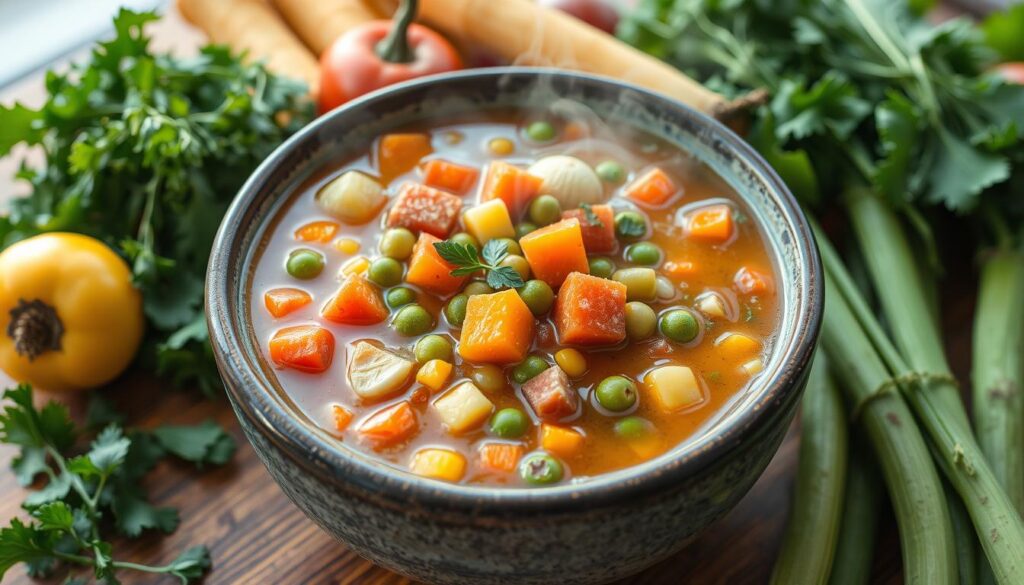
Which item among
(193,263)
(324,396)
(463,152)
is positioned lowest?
(193,263)

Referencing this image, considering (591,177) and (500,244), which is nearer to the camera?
(500,244)

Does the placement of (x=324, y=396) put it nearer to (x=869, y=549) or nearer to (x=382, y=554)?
(x=382, y=554)

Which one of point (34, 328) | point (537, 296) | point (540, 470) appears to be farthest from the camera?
point (34, 328)


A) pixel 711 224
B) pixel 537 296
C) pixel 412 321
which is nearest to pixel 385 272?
pixel 412 321

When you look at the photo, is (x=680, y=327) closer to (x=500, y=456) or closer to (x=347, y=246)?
(x=500, y=456)

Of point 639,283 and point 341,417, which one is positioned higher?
point 639,283

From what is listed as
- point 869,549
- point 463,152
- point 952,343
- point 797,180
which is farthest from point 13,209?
point 952,343
